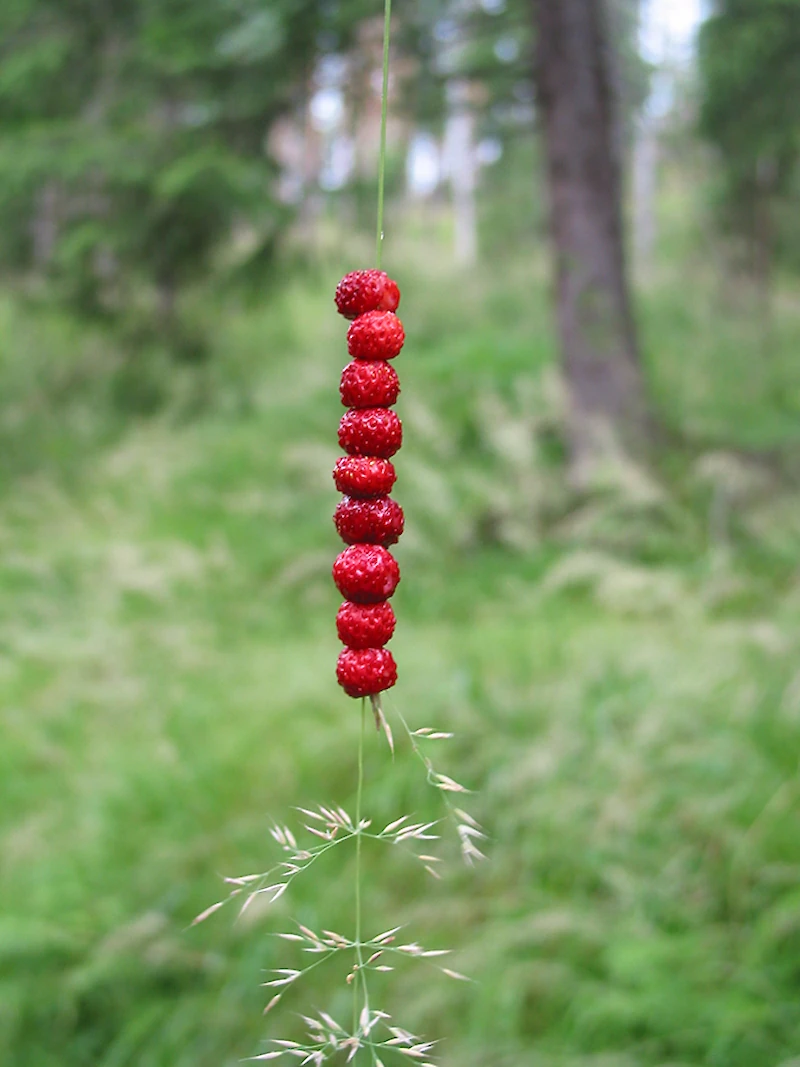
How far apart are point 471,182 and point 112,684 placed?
19578 mm

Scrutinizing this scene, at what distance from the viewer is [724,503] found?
6.02 metres

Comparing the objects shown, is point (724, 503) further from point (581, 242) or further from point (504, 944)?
point (504, 944)

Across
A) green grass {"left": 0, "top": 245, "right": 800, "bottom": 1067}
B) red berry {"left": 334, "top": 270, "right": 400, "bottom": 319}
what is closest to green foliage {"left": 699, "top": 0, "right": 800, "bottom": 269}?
green grass {"left": 0, "top": 245, "right": 800, "bottom": 1067}

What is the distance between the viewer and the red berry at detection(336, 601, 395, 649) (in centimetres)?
68

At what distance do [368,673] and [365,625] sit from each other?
5 centimetres

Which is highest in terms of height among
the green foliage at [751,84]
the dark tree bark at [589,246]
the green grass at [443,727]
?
the green foliage at [751,84]

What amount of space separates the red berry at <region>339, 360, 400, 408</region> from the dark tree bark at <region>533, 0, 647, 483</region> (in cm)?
537

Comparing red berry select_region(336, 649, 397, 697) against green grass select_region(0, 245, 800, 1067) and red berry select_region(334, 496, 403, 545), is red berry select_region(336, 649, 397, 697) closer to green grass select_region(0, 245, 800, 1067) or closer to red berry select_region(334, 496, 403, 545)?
red berry select_region(334, 496, 403, 545)

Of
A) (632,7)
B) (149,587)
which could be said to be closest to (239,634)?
(149,587)

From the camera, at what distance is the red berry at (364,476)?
675 millimetres

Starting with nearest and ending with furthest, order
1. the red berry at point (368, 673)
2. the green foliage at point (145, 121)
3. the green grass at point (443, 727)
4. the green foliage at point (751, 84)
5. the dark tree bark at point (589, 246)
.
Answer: the red berry at point (368, 673), the green grass at point (443, 727), the green foliage at point (145, 121), the dark tree bark at point (589, 246), the green foliage at point (751, 84)

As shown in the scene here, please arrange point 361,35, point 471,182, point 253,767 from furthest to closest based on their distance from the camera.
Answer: point 471,182 → point 361,35 → point 253,767

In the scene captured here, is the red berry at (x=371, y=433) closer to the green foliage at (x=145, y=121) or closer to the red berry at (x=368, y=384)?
the red berry at (x=368, y=384)

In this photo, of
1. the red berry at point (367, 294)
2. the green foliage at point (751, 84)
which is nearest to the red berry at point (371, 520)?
the red berry at point (367, 294)
